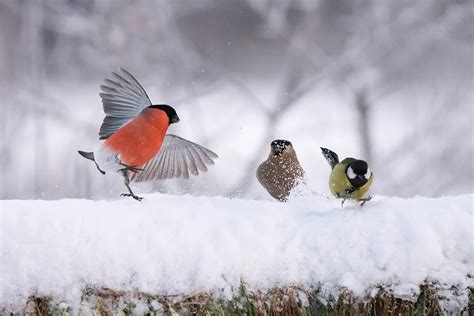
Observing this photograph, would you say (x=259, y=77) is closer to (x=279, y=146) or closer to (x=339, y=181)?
(x=279, y=146)

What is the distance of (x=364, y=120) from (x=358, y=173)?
532 centimetres

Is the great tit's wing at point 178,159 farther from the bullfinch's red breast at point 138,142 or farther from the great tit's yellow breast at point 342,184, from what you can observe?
the great tit's yellow breast at point 342,184

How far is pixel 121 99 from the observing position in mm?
3875

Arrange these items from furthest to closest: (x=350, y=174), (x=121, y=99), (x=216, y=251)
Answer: (x=121, y=99)
(x=350, y=174)
(x=216, y=251)

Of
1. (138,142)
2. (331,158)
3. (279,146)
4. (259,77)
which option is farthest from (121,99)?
(259,77)

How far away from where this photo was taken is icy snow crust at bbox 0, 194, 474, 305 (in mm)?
2436

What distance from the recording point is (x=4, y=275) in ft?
8.01

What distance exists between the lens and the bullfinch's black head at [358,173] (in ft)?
11.8

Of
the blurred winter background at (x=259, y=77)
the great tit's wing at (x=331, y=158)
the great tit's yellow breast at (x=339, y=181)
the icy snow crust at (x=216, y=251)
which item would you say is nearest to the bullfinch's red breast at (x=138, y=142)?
the great tit's yellow breast at (x=339, y=181)

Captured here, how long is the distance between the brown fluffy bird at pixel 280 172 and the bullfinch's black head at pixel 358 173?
893 mm

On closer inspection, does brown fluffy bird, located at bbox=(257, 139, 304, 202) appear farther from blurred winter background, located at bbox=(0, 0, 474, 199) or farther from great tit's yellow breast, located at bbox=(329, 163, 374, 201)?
blurred winter background, located at bbox=(0, 0, 474, 199)

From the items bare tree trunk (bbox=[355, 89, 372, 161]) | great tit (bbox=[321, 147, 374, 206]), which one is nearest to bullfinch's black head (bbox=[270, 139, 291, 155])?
great tit (bbox=[321, 147, 374, 206])

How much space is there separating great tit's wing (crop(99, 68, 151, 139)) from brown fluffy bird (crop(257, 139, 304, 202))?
Answer: 1.11 metres

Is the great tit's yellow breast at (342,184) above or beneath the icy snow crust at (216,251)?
above
